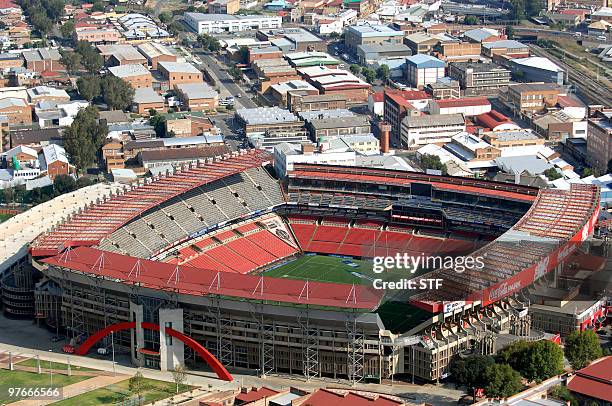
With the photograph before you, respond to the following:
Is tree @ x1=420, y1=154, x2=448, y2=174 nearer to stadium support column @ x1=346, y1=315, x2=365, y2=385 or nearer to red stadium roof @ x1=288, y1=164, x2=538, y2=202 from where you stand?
red stadium roof @ x1=288, y1=164, x2=538, y2=202

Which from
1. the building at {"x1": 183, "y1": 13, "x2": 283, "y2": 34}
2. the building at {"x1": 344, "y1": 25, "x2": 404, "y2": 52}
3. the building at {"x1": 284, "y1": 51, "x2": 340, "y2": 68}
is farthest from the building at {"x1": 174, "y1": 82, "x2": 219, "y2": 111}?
the building at {"x1": 183, "y1": 13, "x2": 283, "y2": 34}

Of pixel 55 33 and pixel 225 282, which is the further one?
pixel 55 33

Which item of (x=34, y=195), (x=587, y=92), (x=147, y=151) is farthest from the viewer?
(x=587, y=92)

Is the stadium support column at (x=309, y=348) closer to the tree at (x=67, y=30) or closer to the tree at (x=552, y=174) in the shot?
the tree at (x=552, y=174)

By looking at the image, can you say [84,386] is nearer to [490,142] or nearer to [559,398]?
[559,398]

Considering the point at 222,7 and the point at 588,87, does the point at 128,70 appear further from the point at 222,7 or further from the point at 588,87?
the point at 588,87

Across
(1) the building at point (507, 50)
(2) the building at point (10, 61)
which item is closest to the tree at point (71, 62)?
(2) the building at point (10, 61)

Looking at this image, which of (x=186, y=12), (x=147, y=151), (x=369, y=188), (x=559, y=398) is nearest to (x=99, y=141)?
(x=147, y=151)
